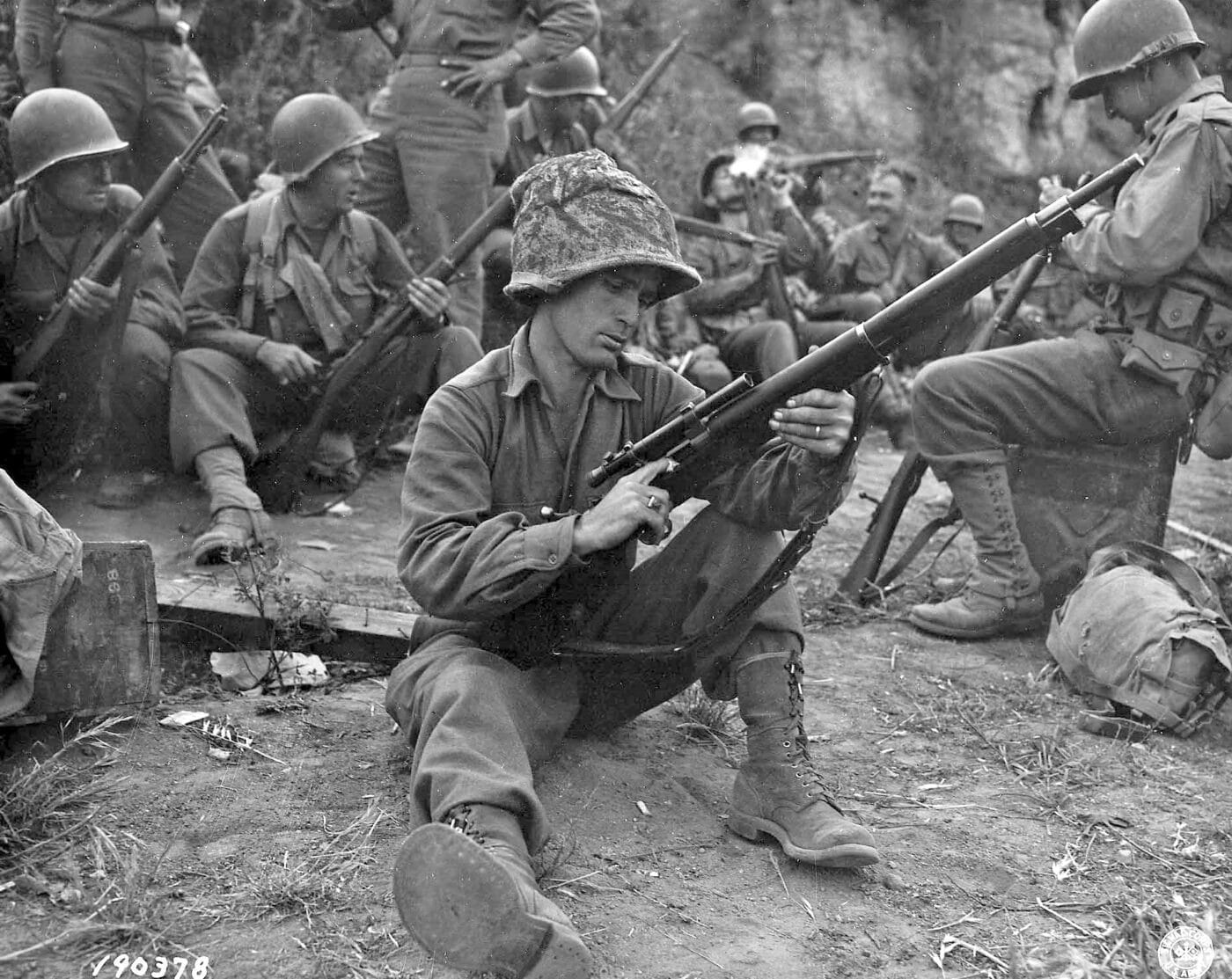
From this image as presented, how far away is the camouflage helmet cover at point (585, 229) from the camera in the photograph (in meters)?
3.12

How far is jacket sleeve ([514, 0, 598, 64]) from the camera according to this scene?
6758 millimetres

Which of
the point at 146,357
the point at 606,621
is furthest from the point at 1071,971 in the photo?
the point at 146,357

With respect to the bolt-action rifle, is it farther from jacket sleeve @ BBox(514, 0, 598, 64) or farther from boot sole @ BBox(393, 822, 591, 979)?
jacket sleeve @ BBox(514, 0, 598, 64)

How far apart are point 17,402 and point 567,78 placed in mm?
4120

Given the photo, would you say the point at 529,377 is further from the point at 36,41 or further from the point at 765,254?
the point at 765,254

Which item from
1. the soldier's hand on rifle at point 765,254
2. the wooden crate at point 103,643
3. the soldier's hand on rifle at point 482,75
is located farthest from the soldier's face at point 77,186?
the soldier's hand on rifle at point 765,254

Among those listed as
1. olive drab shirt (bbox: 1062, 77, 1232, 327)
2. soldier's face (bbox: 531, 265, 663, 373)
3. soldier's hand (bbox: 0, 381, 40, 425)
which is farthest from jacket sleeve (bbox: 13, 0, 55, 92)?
olive drab shirt (bbox: 1062, 77, 1232, 327)

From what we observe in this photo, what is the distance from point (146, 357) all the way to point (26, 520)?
2.84 m

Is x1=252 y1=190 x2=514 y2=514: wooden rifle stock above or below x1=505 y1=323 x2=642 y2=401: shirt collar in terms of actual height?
below

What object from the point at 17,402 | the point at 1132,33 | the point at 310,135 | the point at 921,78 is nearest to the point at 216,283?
the point at 310,135

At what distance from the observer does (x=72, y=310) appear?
5625 mm

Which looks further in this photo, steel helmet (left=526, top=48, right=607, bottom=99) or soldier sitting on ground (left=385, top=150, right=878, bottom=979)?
steel helmet (left=526, top=48, right=607, bottom=99)

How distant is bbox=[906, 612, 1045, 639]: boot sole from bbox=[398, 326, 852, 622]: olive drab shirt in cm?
212

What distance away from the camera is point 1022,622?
5.09m
